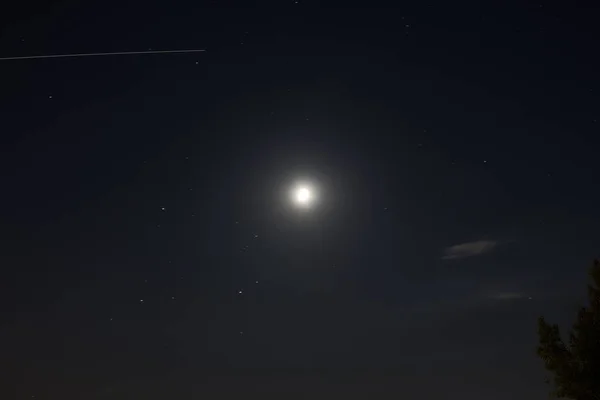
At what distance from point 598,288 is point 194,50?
14.1m

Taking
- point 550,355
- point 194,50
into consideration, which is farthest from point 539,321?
point 194,50

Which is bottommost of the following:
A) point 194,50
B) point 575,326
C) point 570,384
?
point 570,384

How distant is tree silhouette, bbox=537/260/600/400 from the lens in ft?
65.8

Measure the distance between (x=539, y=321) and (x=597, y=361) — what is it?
2.13 meters

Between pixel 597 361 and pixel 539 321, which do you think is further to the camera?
pixel 539 321

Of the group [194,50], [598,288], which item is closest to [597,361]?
[598,288]

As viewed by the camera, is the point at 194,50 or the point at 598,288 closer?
the point at 194,50

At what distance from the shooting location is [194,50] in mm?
19469

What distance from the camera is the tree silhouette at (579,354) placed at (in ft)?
65.8

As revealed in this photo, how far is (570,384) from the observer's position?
66.9ft

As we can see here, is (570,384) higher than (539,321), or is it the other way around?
(539,321)

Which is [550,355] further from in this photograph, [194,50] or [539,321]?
[194,50]

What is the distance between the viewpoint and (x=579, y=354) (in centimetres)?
2038

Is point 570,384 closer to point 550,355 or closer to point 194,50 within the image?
point 550,355
